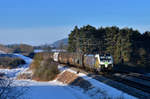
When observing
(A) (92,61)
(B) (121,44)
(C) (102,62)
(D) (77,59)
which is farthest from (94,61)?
(B) (121,44)

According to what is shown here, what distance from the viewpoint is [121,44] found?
1981 inches

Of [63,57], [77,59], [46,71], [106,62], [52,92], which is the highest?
[63,57]

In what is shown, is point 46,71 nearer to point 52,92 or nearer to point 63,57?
point 63,57

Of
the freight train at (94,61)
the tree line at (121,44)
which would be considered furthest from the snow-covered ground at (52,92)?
the tree line at (121,44)

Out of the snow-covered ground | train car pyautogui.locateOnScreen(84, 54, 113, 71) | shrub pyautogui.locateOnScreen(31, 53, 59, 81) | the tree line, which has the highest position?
the tree line

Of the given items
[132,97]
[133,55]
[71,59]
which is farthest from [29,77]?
[132,97]

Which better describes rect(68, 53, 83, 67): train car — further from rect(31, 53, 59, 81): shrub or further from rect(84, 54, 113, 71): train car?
rect(84, 54, 113, 71): train car

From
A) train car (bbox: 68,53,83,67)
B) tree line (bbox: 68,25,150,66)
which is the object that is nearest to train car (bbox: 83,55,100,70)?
train car (bbox: 68,53,83,67)

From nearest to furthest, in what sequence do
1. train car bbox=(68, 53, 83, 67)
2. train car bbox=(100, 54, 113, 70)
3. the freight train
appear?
train car bbox=(100, 54, 113, 70)
the freight train
train car bbox=(68, 53, 83, 67)

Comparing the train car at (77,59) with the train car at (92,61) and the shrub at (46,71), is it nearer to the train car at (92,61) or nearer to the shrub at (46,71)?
the train car at (92,61)

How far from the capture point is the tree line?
49875 mm

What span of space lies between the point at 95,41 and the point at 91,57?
2274cm

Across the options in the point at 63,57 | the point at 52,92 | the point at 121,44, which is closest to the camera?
the point at 52,92

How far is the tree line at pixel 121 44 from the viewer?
1964 inches
